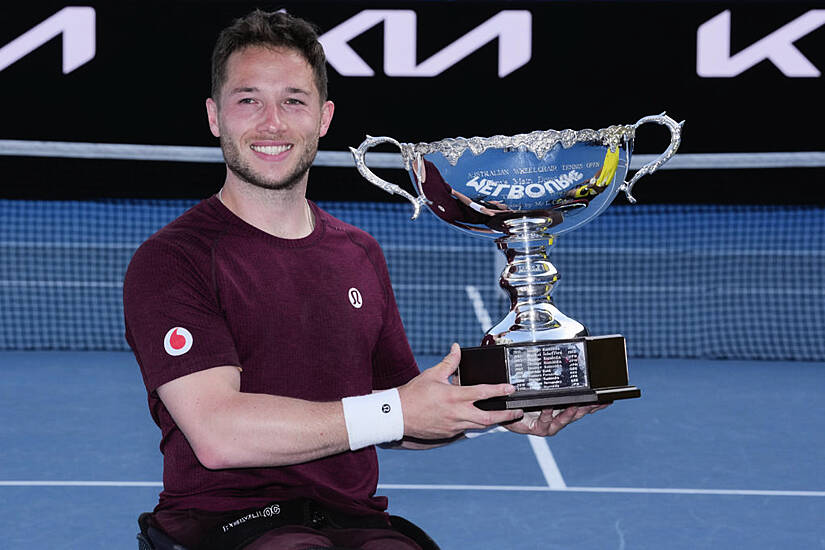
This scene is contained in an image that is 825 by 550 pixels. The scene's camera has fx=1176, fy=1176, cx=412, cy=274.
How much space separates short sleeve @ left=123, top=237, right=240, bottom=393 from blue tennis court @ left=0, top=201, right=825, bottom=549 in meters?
2.22

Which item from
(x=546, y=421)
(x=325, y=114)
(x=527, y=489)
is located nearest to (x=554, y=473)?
(x=527, y=489)

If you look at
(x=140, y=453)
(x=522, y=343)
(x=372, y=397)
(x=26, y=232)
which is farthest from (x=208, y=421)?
(x=26, y=232)

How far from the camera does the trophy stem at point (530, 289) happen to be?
263cm

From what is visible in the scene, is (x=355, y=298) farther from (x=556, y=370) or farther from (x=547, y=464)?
(x=547, y=464)

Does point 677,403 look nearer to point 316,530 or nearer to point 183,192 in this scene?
point 316,530

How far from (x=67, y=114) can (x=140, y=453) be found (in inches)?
386

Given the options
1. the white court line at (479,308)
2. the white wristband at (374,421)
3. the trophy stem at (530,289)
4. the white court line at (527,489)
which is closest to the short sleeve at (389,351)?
the trophy stem at (530,289)

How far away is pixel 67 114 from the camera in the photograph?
14.3m

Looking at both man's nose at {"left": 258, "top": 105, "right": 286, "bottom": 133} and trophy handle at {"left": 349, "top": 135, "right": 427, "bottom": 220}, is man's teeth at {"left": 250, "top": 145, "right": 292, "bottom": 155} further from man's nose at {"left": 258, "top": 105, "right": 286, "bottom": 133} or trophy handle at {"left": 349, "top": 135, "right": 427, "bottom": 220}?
trophy handle at {"left": 349, "top": 135, "right": 427, "bottom": 220}

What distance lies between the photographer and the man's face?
2.46m

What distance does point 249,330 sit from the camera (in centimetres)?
243

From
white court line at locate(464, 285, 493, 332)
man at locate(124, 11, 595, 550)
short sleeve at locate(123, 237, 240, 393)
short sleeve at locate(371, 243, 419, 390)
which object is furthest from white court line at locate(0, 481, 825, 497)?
white court line at locate(464, 285, 493, 332)

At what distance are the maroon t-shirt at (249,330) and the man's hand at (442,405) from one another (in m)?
0.28

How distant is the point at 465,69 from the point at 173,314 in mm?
12244
